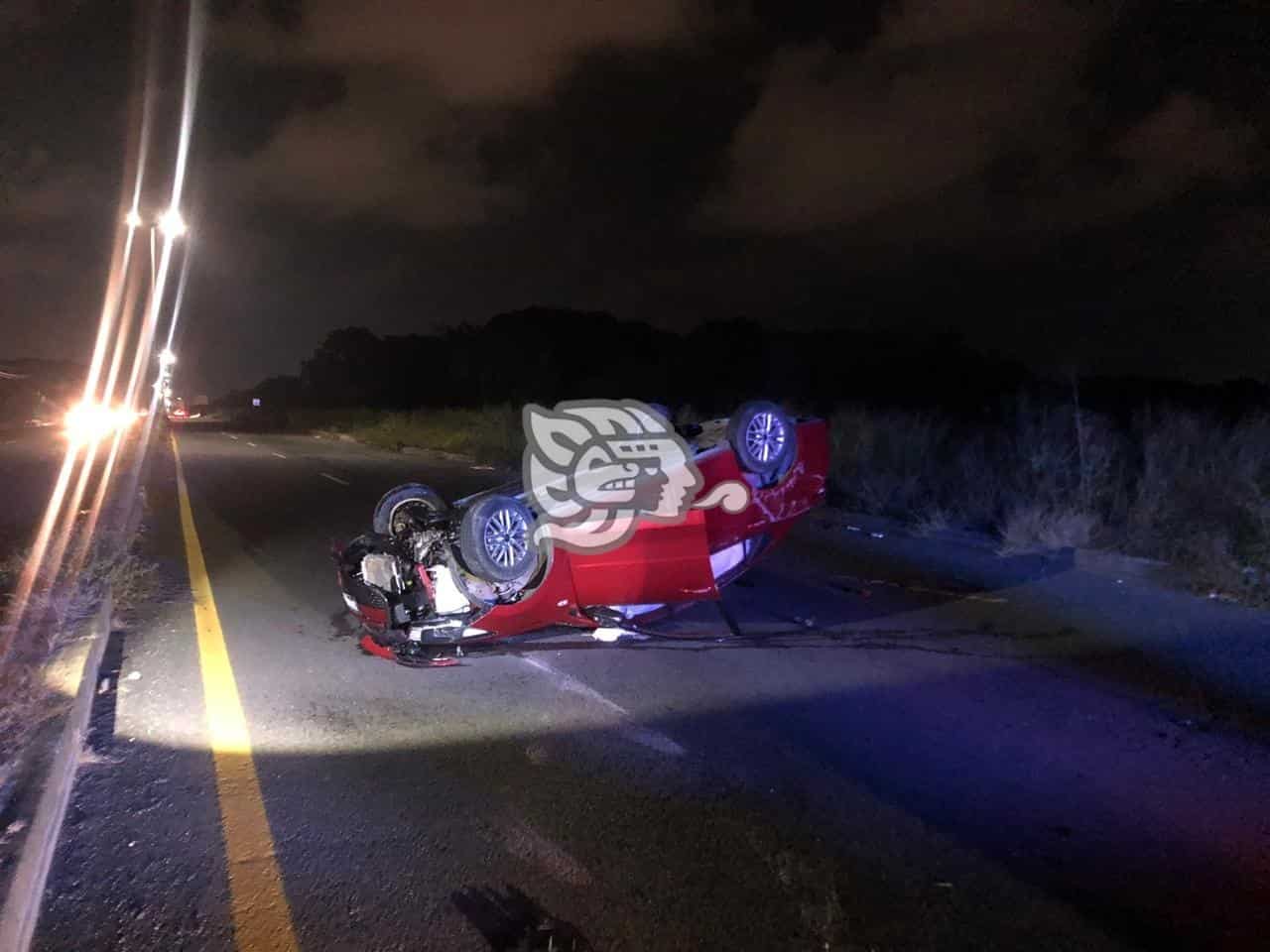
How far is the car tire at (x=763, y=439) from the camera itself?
251 inches

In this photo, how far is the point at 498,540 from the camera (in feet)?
18.1

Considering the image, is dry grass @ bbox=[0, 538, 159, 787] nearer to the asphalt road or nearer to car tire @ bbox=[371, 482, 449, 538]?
the asphalt road

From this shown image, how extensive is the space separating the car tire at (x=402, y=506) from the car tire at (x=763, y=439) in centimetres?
246

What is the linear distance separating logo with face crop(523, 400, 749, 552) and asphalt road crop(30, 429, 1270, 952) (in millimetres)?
1006

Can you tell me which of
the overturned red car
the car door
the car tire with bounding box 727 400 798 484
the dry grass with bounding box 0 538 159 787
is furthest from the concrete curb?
the car tire with bounding box 727 400 798 484

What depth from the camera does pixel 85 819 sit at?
374cm

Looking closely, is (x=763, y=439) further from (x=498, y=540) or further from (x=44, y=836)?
(x=44, y=836)

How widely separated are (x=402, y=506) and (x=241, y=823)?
3.59m

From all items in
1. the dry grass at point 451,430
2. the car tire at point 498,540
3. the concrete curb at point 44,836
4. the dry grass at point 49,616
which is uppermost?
the dry grass at point 451,430

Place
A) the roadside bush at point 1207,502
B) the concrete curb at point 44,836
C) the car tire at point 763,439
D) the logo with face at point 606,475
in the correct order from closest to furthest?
the concrete curb at point 44,836 → the logo with face at point 606,475 → the car tire at point 763,439 → the roadside bush at point 1207,502

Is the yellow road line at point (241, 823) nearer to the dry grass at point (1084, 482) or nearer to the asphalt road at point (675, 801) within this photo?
the asphalt road at point (675, 801)

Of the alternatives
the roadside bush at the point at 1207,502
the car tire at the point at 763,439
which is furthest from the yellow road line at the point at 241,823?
the roadside bush at the point at 1207,502

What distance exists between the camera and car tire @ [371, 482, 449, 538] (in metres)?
6.93

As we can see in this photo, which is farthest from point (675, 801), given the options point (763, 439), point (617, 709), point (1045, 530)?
point (1045, 530)
